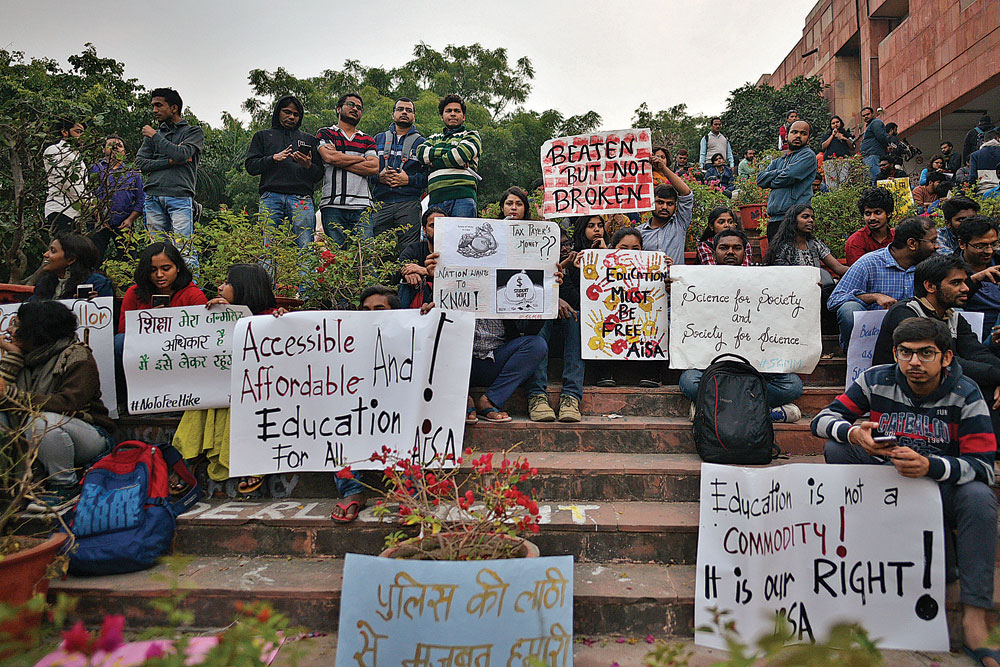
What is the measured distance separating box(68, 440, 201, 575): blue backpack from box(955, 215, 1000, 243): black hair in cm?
543

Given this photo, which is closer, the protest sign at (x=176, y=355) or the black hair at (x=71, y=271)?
the protest sign at (x=176, y=355)

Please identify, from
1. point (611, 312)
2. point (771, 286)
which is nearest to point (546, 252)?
point (611, 312)

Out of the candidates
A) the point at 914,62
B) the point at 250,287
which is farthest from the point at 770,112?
the point at 250,287

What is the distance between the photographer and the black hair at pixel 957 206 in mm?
5070

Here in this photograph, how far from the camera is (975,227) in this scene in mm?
4383

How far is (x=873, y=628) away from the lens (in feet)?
10.0

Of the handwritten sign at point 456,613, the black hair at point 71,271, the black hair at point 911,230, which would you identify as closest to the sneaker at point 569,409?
the handwritten sign at point 456,613

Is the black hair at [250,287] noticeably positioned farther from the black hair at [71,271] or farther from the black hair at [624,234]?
the black hair at [624,234]

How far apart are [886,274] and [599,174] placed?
7.63 feet

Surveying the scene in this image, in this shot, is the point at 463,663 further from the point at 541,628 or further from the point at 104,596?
the point at 104,596

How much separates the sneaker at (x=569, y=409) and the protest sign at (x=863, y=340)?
1.88 m

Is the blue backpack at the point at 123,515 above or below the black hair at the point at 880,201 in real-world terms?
below

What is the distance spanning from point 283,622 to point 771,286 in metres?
4.22

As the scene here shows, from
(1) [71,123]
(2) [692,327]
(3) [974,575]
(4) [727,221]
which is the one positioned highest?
(1) [71,123]
